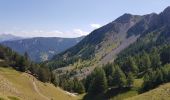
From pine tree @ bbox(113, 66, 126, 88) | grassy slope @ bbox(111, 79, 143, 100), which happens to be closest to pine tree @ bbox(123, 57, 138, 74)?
pine tree @ bbox(113, 66, 126, 88)

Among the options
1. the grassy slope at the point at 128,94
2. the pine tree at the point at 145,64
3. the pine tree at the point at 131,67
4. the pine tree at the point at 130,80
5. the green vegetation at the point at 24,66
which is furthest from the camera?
the pine tree at the point at 145,64

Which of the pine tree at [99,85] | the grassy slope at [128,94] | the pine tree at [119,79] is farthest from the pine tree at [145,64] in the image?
the grassy slope at [128,94]

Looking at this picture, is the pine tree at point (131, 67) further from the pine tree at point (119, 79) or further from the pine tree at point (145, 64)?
the pine tree at point (119, 79)

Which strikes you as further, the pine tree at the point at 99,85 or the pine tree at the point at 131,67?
the pine tree at the point at 131,67

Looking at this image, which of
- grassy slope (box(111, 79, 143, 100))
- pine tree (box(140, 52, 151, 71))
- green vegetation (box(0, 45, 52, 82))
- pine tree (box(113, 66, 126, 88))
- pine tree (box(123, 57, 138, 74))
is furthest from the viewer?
pine tree (box(140, 52, 151, 71))

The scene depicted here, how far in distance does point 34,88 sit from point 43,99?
1388 cm

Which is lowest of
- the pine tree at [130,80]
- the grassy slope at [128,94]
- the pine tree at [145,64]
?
the grassy slope at [128,94]

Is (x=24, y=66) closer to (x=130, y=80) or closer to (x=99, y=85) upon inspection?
(x=99, y=85)

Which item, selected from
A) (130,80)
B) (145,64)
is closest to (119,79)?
(130,80)

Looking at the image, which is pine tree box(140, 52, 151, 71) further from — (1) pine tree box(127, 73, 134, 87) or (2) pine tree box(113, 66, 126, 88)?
(1) pine tree box(127, 73, 134, 87)

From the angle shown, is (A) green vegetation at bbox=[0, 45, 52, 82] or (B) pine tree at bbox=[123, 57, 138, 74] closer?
(A) green vegetation at bbox=[0, 45, 52, 82]

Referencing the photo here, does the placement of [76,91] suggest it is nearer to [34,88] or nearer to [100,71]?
[100,71]

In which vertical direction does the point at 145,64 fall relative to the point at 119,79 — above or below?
above

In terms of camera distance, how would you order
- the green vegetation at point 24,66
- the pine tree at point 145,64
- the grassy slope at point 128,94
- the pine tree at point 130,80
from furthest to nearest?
the pine tree at point 145,64, the green vegetation at point 24,66, the pine tree at point 130,80, the grassy slope at point 128,94
